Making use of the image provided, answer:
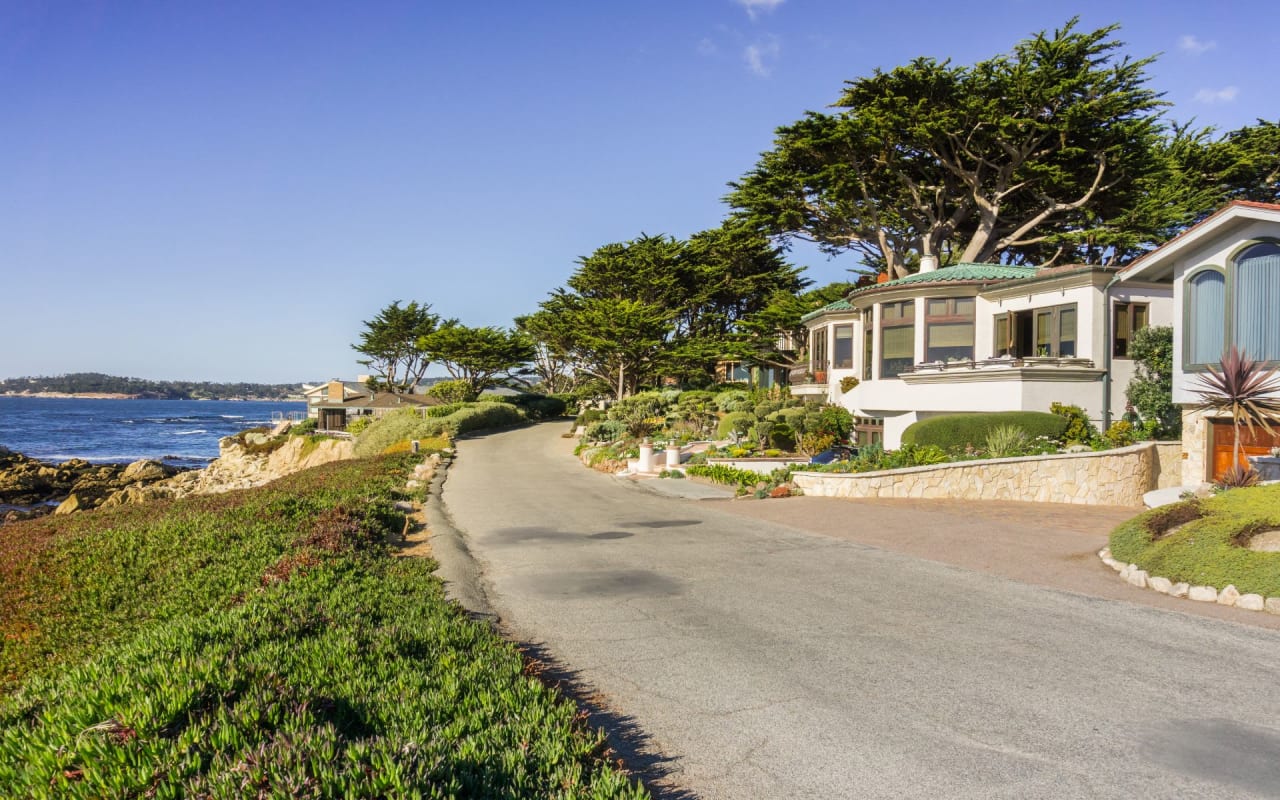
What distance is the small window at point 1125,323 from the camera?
21.8 metres

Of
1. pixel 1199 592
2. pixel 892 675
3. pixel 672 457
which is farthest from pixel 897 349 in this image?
pixel 892 675

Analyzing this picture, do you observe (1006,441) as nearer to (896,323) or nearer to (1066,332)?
(1066,332)

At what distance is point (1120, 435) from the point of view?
806 inches

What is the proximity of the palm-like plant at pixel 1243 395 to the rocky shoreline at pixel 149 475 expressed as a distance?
33200 millimetres

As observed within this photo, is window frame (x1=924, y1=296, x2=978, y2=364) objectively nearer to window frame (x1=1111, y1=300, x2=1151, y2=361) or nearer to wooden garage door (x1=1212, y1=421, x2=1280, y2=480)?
window frame (x1=1111, y1=300, x2=1151, y2=361)

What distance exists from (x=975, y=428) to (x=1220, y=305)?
19.7 ft

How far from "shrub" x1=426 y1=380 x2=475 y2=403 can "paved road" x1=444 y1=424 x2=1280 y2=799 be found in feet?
157

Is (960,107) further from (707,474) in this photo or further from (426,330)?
(426,330)

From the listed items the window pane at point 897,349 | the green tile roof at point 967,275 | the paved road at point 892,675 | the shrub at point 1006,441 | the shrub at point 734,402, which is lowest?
the paved road at point 892,675

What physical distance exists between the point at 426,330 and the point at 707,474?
60.5m

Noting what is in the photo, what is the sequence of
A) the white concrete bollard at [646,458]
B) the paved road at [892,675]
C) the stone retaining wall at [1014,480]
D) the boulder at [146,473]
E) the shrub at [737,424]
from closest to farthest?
the paved road at [892,675]
the stone retaining wall at [1014,480]
the white concrete bollard at [646,458]
the shrub at [737,424]
the boulder at [146,473]

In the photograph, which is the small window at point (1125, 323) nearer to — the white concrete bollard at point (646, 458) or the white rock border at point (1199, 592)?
the white rock border at point (1199, 592)

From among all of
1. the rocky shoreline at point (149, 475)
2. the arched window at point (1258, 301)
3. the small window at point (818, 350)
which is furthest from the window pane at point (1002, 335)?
the rocky shoreline at point (149, 475)

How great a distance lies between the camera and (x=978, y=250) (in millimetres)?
36562
